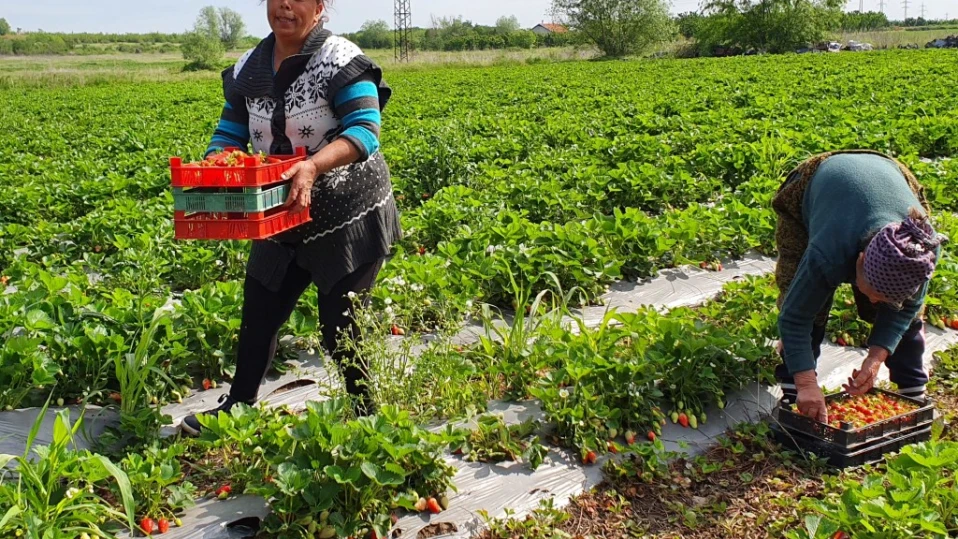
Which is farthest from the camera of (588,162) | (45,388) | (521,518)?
(588,162)

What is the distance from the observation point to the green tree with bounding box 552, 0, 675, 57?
178 ft

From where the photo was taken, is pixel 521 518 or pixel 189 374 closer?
pixel 521 518

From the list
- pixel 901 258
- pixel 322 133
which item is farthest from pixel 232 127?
pixel 901 258

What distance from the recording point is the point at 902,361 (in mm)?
3471

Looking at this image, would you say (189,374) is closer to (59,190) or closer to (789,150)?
→ (59,190)

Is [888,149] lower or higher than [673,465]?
higher

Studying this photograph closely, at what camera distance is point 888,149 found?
8.54 meters

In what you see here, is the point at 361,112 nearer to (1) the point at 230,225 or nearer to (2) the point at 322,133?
(2) the point at 322,133

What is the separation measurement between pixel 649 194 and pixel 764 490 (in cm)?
421

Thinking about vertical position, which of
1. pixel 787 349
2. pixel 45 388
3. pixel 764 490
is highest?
pixel 787 349

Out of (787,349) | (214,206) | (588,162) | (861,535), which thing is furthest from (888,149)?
(214,206)

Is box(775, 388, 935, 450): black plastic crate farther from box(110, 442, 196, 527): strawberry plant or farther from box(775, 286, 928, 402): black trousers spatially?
box(110, 442, 196, 527): strawberry plant

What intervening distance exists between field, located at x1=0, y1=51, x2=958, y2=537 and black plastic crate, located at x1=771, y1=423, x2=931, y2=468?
0.28m

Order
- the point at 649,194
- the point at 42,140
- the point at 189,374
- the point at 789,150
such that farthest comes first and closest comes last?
1. the point at 42,140
2. the point at 789,150
3. the point at 649,194
4. the point at 189,374
